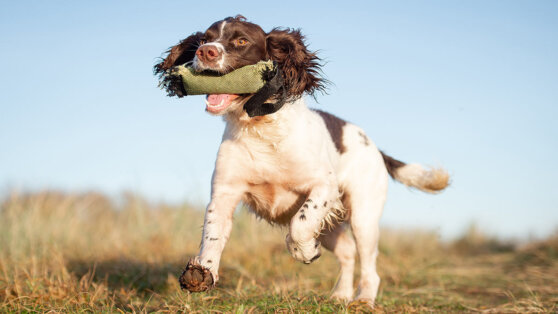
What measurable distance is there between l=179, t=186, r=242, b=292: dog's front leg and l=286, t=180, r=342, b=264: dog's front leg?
45cm

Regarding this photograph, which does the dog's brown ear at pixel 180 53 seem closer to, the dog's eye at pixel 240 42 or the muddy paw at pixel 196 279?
the dog's eye at pixel 240 42

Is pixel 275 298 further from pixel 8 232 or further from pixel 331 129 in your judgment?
pixel 8 232

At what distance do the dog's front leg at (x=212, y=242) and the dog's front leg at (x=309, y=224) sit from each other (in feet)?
1.48

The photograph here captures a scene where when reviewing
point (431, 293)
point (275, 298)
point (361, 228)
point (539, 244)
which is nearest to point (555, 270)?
point (539, 244)

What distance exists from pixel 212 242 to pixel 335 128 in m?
1.67

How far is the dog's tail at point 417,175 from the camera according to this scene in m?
5.07

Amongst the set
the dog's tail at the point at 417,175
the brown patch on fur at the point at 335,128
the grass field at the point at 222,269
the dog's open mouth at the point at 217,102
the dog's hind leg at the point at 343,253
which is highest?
the dog's open mouth at the point at 217,102

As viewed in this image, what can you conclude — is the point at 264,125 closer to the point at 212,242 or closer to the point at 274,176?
the point at 274,176

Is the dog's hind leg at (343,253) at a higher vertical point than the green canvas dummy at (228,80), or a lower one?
lower

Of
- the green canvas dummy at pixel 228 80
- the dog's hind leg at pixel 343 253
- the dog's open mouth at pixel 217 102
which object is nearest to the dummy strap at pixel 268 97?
the green canvas dummy at pixel 228 80

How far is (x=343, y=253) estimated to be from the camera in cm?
473

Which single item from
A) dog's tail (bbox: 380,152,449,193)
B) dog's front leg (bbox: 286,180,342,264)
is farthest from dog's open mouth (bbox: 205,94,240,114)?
dog's tail (bbox: 380,152,449,193)

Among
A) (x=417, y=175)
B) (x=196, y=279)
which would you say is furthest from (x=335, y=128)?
(x=196, y=279)

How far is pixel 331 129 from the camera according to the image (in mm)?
4398
